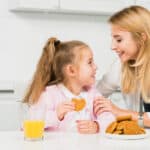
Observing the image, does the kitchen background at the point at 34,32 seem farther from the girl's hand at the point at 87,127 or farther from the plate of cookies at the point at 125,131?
the plate of cookies at the point at 125,131

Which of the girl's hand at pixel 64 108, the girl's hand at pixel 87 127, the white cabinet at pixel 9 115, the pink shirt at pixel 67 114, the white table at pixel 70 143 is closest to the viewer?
the white table at pixel 70 143

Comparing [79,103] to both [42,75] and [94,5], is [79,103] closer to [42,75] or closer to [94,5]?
[42,75]

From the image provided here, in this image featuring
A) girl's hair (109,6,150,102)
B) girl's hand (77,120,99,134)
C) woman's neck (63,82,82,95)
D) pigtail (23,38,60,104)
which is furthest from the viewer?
girl's hair (109,6,150,102)

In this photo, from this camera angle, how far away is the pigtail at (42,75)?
6.40ft

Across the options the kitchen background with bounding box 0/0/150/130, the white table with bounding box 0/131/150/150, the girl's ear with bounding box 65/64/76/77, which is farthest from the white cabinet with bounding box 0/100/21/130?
the white table with bounding box 0/131/150/150

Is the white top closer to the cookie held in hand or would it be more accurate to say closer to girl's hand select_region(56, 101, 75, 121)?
the cookie held in hand

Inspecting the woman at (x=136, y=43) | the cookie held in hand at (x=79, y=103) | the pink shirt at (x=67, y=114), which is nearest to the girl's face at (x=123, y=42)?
the woman at (x=136, y=43)

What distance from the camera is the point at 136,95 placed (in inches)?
92.2

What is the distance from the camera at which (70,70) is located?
2139mm

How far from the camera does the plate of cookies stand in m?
1.35

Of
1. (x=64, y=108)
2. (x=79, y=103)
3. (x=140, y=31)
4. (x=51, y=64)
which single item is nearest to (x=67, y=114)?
(x=79, y=103)

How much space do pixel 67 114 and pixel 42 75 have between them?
0.25 meters

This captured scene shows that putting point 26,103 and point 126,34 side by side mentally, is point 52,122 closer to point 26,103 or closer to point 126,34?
point 26,103

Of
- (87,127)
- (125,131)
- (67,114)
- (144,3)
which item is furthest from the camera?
(144,3)
